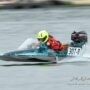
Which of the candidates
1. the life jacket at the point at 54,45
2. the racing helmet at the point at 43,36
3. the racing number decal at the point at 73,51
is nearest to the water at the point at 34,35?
the racing number decal at the point at 73,51

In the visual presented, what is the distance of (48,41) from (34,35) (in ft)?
21.9

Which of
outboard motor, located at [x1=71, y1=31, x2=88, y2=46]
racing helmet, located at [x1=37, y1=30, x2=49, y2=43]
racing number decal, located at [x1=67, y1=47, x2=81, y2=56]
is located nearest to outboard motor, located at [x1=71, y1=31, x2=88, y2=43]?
outboard motor, located at [x1=71, y1=31, x2=88, y2=46]

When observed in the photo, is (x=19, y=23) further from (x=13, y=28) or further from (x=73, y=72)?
(x=73, y=72)

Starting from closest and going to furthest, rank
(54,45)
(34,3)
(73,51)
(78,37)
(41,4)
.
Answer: (54,45) < (73,51) < (78,37) < (34,3) < (41,4)

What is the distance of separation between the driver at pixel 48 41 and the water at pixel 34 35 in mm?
414

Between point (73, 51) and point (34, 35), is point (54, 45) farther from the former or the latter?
point (34, 35)

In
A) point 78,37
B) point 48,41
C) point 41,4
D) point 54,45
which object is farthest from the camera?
point 41,4

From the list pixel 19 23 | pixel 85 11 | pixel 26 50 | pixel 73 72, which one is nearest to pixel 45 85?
pixel 73 72

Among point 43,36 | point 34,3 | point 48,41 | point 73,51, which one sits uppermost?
point 43,36

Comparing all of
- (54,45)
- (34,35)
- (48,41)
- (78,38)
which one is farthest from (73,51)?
(34,35)

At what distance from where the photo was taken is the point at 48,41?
13.0 m

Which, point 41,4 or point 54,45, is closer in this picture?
point 54,45

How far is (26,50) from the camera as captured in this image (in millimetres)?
12906

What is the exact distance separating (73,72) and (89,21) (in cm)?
1130
